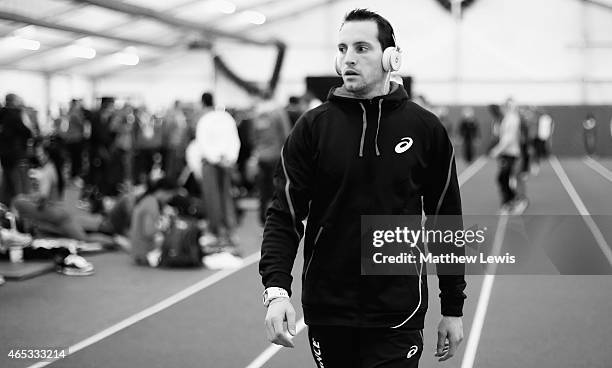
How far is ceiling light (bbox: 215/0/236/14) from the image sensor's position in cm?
2723

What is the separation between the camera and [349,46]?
2527mm

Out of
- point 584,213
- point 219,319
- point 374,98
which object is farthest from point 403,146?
point 584,213

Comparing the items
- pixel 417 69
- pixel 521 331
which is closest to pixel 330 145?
pixel 521 331

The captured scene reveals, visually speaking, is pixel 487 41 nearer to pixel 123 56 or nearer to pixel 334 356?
pixel 123 56

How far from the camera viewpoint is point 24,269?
8500 millimetres

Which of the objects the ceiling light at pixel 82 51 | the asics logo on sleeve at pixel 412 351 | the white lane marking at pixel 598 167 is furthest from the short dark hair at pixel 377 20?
the ceiling light at pixel 82 51

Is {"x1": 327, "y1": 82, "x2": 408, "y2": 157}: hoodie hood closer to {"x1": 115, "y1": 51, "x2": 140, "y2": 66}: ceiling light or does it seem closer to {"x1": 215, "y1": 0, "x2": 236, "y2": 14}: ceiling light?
{"x1": 215, "y1": 0, "x2": 236, "y2": 14}: ceiling light

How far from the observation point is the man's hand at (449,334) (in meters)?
2.64

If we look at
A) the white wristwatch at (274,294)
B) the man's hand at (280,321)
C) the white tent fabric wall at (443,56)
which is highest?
the white tent fabric wall at (443,56)

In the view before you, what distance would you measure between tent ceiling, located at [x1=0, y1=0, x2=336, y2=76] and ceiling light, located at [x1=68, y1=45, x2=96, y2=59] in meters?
0.08

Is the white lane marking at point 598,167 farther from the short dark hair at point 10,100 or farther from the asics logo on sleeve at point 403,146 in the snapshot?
the asics logo on sleeve at point 403,146

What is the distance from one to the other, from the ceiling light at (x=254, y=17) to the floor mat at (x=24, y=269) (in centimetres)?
2199

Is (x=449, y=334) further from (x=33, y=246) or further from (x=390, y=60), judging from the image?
(x=33, y=246)

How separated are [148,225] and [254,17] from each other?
74.8 ft
